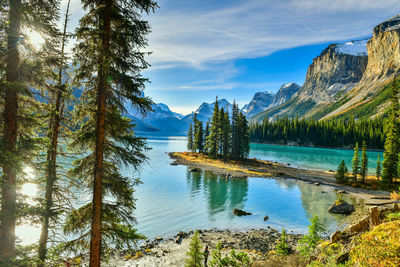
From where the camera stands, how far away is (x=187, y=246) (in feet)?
53.9

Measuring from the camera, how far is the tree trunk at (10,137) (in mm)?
6602

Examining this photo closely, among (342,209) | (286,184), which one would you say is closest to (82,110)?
(342,209)

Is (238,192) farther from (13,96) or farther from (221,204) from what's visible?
(13,96)

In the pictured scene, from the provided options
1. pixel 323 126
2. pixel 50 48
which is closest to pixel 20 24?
pixel 50 48

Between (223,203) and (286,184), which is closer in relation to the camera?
(223,203)

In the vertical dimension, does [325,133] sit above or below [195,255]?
above

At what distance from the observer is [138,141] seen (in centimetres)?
773

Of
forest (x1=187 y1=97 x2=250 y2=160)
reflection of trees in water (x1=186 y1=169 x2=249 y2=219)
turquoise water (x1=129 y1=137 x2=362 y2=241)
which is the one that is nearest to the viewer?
turquoise water (x1=129 y1=137 x2=362 y2=241)

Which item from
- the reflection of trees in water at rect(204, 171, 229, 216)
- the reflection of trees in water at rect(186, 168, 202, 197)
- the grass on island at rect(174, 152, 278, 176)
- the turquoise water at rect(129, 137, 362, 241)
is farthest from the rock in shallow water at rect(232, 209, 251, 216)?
the grass on island at rect(174, 152, 278, 176)

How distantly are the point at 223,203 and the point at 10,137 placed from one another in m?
25.5

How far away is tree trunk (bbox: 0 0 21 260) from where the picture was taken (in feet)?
21.7

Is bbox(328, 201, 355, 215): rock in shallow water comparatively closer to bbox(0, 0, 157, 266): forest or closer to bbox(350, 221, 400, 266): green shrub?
bbox(350, 221, 400, 266): green shrub

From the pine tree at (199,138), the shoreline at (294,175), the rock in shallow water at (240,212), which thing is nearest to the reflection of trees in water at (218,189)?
the rock in shallow water at (240,212)

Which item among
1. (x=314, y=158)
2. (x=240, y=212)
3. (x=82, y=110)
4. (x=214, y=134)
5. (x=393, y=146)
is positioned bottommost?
(x=240, y=212)
